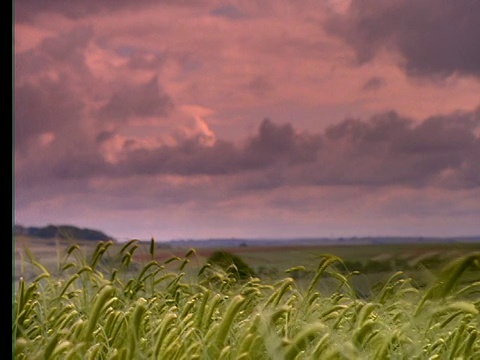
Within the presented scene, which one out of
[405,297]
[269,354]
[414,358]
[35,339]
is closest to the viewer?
[269,354]

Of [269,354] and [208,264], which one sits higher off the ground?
[208,264]

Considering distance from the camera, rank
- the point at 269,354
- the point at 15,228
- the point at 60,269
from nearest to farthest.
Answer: the point at 269,354, the point at 15,228, the point at 60,269

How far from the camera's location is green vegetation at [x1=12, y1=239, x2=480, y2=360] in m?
2.16

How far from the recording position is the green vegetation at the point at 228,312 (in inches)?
85.0

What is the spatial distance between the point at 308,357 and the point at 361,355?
0.17 meters

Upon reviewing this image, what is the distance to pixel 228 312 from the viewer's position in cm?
212

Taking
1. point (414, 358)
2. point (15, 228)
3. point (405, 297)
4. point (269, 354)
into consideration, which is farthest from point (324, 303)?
point (15, 228)

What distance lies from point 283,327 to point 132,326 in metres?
0.72

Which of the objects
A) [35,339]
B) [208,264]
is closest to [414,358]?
[208,264]

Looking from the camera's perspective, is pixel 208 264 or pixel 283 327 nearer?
pixel 283 327

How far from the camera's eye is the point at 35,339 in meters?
2.80
